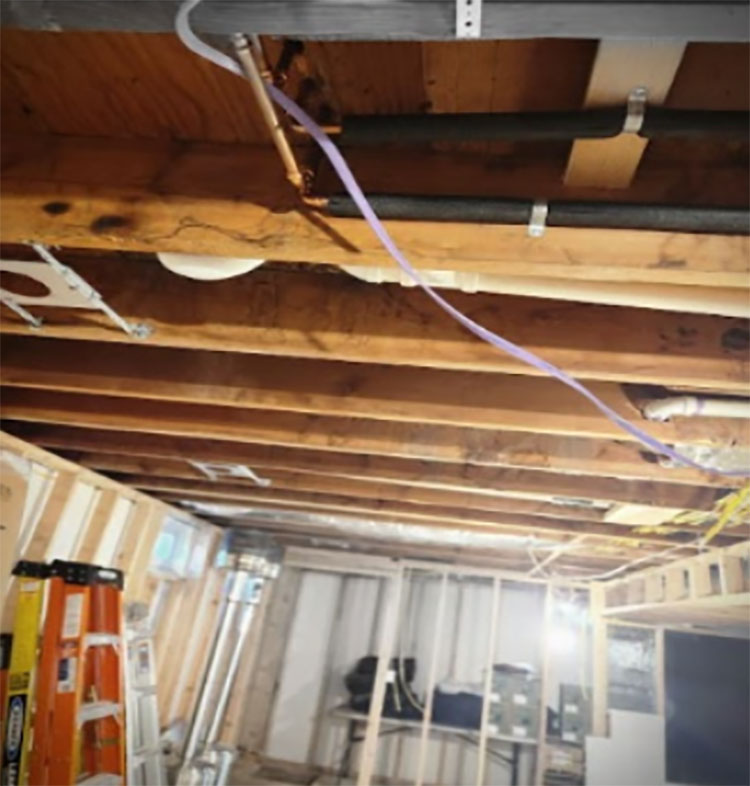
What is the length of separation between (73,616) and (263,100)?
278cm

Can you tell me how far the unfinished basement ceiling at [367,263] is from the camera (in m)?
0.84

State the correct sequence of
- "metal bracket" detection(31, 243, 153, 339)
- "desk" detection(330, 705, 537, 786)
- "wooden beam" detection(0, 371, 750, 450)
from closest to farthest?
"metal bracket" detection(31, 243, 153, 339) → "wooden beam" detection(0, 371, 750, 450) → "desk" detection(330, 705, 537, 786)

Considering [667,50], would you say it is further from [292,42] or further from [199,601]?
[199,601]

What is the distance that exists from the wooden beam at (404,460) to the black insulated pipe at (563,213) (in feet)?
3.79

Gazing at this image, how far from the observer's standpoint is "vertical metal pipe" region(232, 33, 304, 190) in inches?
25.9

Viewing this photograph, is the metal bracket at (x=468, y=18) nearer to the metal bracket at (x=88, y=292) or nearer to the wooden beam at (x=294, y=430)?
the metal bracket at (x=88, y=292)

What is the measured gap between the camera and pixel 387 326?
1.33m

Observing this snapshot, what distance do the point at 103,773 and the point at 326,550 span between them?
3108mm

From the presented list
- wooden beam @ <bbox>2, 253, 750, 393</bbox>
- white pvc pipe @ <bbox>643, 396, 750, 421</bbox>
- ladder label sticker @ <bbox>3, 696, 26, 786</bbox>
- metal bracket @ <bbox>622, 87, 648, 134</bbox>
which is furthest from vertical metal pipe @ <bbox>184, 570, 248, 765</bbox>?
metal bracket @ <bbox>622, 87, 648, 134</bbox>

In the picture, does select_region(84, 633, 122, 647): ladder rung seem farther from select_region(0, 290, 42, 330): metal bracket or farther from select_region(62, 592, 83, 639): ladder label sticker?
select_region(0, 290, 42, 330): metal bracket

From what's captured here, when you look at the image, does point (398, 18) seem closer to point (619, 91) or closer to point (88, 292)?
point (619, 91)

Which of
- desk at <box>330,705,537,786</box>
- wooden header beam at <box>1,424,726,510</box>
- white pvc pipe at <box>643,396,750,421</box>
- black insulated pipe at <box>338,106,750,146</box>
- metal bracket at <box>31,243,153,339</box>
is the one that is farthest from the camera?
desk at <box>330,705,537,786</box>

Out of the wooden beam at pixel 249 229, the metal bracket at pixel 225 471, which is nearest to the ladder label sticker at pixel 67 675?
the metal bracket at pixel 225 471

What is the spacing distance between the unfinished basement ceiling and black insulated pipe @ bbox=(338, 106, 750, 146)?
0.03 m
